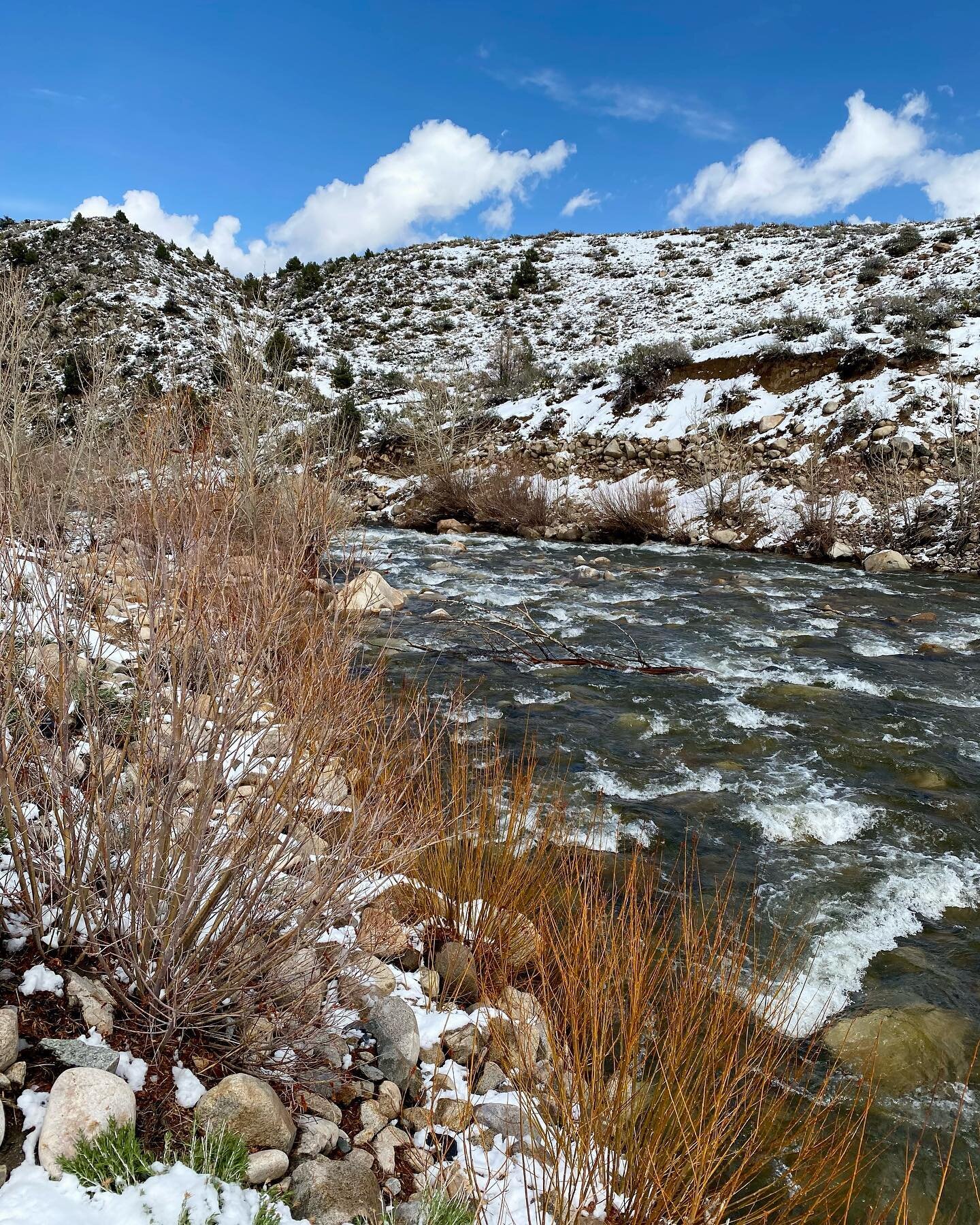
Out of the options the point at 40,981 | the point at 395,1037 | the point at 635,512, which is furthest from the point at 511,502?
the point at 40,981

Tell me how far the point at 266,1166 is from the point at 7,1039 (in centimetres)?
63

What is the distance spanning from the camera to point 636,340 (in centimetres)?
2248

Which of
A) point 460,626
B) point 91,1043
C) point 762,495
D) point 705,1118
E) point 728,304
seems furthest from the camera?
point 728,304

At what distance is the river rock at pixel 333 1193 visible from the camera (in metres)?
1.66

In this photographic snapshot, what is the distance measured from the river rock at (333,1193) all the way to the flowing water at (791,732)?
1.21 m

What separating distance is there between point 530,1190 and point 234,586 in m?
1.93

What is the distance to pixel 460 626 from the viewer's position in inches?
289

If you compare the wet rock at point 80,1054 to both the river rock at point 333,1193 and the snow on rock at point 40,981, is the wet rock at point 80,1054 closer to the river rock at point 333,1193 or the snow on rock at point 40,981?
the snow on rock at point 40,981

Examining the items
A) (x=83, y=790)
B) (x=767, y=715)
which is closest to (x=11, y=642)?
(x=83, y=790)

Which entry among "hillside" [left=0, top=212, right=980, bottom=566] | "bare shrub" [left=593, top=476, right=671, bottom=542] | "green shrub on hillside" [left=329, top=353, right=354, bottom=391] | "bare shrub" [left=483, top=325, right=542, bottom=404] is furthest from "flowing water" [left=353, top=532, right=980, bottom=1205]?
"green shrub on hillside" [left=329, top=353, right=354, bottom=391]

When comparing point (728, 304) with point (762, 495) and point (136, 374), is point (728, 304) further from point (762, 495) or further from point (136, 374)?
point (136, 374)

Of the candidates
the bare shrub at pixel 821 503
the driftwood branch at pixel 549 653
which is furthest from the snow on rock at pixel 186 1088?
the bare shrub at pixel 821 503

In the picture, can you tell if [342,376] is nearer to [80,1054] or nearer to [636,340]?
[636,340]

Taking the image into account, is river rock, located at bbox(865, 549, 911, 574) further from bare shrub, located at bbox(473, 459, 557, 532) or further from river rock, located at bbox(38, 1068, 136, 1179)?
river rock, located at bbox(38, 1068, 136, 1179)
